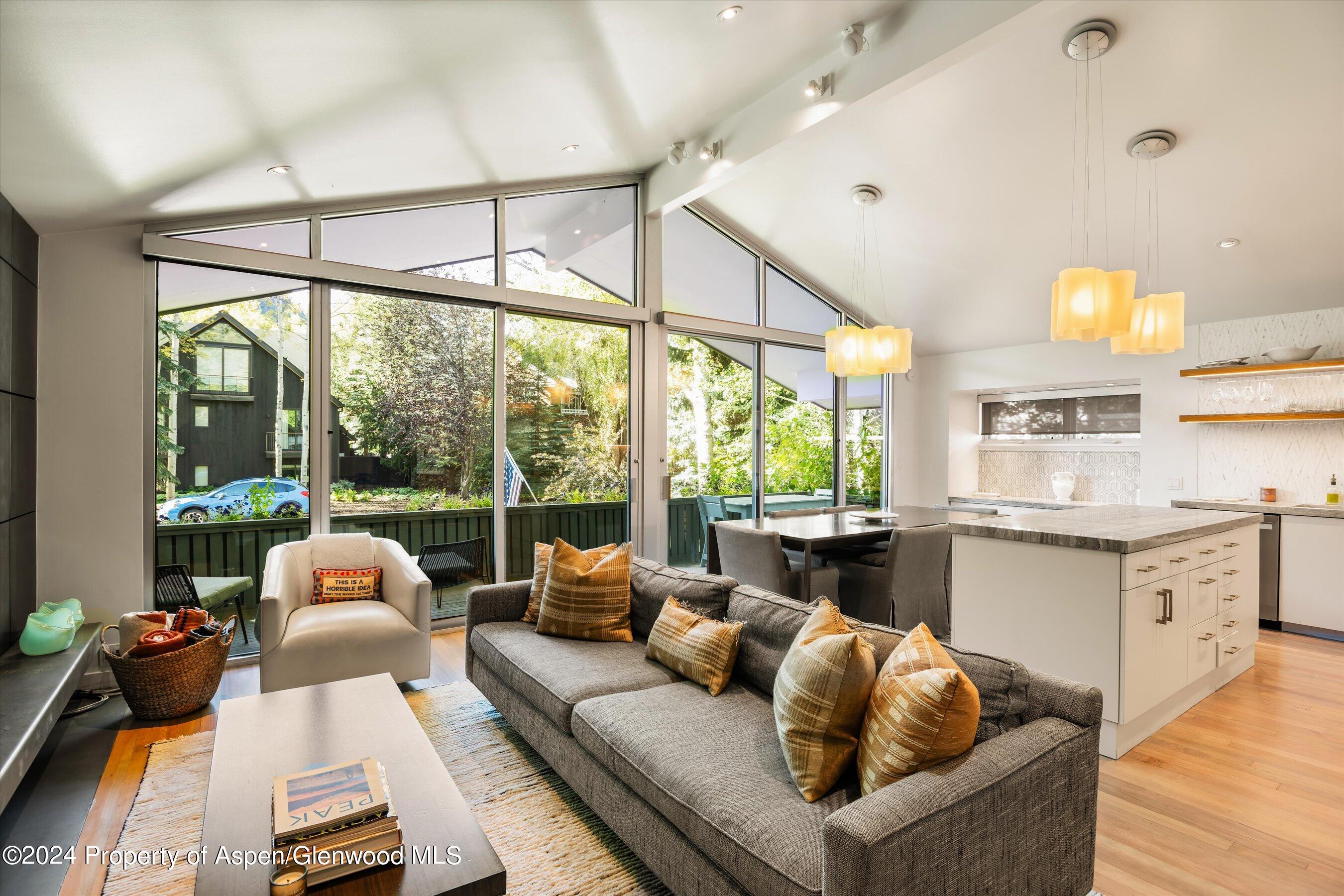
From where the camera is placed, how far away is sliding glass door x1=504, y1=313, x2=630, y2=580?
4934 millimetres

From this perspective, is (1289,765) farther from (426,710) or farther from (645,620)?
(426,710)

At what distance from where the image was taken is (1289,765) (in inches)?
108

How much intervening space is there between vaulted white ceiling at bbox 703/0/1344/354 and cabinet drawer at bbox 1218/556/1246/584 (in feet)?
7.13

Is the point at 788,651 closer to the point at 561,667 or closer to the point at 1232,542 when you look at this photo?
the point at 561,667

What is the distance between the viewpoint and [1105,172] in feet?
13.6

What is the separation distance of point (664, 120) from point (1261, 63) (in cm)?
299

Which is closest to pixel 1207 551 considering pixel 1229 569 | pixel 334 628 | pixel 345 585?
pixel 1229 569

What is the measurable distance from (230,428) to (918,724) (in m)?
3.92

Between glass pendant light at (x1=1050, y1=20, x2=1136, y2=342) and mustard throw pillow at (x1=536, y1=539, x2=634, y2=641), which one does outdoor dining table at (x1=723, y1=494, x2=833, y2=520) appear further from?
glass pendant light at (x1=1050, y1=20, x2=1136, y2=342)

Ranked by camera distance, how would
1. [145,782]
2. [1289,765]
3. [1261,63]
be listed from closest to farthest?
[145,782] → [1289,765] → [1261,63]

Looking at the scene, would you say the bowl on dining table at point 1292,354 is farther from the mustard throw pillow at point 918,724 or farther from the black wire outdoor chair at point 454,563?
the black wire outdoor chair at point 454,563

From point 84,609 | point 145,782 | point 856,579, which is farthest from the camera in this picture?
point 856,579

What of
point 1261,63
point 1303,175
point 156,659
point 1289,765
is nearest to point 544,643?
point 156,659

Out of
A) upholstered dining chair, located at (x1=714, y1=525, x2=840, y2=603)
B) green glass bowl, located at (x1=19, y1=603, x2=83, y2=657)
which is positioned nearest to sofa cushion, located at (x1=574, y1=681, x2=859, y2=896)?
upholstered dining chair, located at (x1=714, y1=525, x2=840, y2=603)
